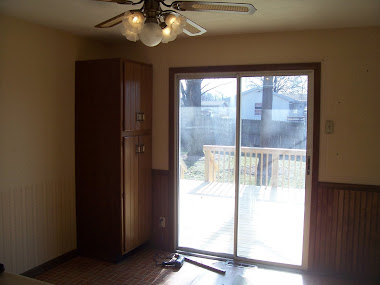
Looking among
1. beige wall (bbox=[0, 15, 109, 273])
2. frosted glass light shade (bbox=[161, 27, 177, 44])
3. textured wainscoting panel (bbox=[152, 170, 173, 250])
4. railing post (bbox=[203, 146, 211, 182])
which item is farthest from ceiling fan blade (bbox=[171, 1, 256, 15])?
textured wainscoting panel (bbox=[152, 170, 173, 250])

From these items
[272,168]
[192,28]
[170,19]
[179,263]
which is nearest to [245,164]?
[272,168]

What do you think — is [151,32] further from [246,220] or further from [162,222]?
[162,222]

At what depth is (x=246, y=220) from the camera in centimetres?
363

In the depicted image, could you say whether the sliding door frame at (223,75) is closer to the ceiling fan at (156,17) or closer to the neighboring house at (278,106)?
the neighboring house at (278,106)

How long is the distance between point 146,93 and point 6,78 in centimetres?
136

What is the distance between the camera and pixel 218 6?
1.83 m

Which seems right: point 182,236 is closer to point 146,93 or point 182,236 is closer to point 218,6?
point 146,93

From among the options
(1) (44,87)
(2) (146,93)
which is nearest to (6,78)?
(1) (44,87)

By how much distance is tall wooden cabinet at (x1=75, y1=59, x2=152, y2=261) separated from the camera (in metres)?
3.34

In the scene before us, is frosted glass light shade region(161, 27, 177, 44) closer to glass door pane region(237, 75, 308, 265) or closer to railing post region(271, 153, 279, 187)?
glass door pane region(237, 75, 308, 265)

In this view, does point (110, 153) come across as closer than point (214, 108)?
Yes

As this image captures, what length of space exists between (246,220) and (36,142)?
88.3 inches

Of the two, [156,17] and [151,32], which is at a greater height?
[156,17]

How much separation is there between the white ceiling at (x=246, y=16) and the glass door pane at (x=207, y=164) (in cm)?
66
